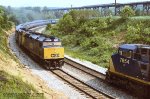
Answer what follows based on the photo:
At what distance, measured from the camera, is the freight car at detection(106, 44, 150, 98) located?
19.8 meters

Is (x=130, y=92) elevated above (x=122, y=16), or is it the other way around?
(x=122, y=16)

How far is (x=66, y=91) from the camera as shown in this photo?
22.5 metres

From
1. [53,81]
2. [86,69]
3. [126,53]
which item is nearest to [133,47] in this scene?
[126,53]

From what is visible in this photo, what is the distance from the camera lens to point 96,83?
24.9m

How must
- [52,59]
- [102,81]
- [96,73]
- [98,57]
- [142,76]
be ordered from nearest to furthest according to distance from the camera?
[142,76], [102,81], [96,73], [52,59], [98,57]

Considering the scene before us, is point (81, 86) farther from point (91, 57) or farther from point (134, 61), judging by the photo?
point (91, 57)

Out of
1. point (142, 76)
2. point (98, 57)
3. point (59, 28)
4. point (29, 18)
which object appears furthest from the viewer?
point (29, 18)

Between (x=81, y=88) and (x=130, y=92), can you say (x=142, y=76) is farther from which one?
(x=81, y=88)

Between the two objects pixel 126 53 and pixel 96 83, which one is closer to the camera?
pixel 126 53

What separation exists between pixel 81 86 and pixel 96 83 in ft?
5.25

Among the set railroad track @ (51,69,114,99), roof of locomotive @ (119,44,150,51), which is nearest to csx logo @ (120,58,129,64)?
roof of locomotive @ (119,44,150,51)

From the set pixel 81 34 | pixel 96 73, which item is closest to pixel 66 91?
pixel 96 73

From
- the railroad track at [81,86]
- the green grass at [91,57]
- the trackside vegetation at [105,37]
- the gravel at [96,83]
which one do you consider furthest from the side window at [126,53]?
the trackside vegetation at [105,37]

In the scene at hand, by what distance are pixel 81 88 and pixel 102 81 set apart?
2894 millimetres
